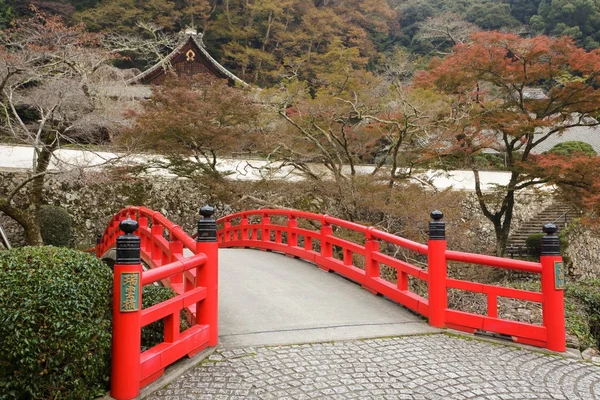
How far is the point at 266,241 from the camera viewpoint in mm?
10703

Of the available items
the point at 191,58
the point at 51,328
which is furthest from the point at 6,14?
the point at 51,328

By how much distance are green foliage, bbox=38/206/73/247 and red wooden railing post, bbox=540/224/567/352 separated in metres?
13.2

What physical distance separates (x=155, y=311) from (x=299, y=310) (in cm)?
228

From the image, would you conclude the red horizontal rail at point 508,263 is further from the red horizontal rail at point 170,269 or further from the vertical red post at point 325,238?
the vertical red post at point 325,238

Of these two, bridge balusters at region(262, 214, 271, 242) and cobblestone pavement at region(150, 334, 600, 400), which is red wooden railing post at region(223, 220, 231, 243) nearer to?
bridge balusters at region(262, 214, 271, 242)

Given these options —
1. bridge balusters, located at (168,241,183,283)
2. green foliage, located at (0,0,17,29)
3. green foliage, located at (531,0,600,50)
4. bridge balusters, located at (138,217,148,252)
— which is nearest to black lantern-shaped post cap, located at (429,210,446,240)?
bridge balusters, located at (168,241,183,283)

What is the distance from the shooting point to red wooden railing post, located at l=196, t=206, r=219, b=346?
442 cm

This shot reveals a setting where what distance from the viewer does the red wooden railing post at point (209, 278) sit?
4.42 meters

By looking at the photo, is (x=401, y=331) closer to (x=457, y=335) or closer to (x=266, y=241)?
(x=457, y=335)

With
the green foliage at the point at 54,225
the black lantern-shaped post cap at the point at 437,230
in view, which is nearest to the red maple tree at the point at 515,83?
the black lantern-shaped post cap at the point at 437,230

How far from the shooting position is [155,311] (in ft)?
12.1

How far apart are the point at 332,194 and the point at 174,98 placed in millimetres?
5070

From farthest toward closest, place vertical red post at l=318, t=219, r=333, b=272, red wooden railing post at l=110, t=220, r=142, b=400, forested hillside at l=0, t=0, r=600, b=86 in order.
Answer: forested hillside at l=0, t=0, r=600, b=86 → vertical red post at l=318, t=219, r=333, b=272 → red wooden railing post at l=110, t=220, r=142, b=400

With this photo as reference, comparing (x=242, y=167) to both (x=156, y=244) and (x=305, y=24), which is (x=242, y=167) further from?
(x=305, y=24)
